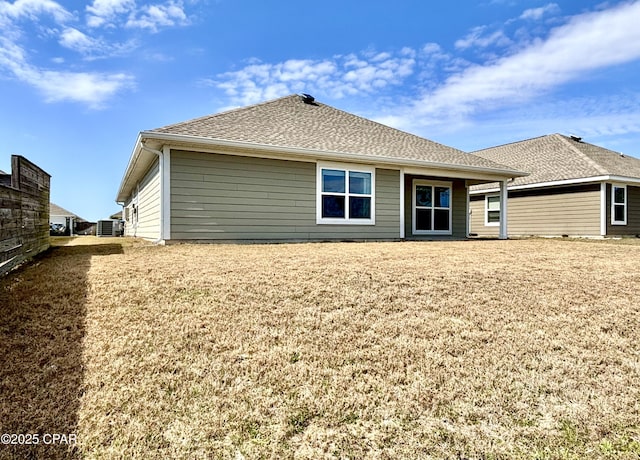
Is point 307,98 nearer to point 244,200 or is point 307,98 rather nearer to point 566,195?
point 244,200

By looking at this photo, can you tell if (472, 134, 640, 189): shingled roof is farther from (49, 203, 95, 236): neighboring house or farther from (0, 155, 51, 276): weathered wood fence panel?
(49, 203, 95, 236): neighboring house

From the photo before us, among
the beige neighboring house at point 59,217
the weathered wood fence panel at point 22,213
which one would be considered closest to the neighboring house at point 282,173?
the weathered wood fence panel at point 22,213

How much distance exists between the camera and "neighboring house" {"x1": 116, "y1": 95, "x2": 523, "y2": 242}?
863 centimetres

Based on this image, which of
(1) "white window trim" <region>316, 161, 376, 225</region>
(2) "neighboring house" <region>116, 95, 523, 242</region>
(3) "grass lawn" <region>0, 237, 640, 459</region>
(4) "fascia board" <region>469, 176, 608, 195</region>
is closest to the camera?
(3) "grass lawn" <region>0, 237, 640, 459</region>

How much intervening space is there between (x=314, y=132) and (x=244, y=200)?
3194 millimetres

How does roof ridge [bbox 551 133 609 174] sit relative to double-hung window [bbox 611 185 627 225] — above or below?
above

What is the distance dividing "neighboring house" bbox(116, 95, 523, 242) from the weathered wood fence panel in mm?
2233

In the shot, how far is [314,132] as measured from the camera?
10938 millimetres

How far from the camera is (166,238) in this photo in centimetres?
844

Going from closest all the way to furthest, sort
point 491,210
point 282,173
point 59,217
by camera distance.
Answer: point 282,173 → point 491,210 → point 59,217

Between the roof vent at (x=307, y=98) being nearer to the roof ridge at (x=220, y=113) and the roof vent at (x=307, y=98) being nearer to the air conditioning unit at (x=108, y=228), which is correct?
the roof ridge at (x=220, y=113)

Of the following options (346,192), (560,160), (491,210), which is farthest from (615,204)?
(346,192)

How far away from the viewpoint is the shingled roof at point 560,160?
15.1m

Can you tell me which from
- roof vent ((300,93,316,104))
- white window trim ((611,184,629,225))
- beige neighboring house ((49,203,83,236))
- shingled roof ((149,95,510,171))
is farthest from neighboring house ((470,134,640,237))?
beige neighboring house ((49,203,83,236))
